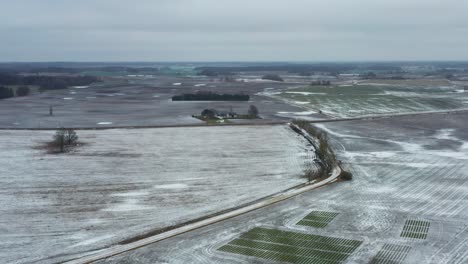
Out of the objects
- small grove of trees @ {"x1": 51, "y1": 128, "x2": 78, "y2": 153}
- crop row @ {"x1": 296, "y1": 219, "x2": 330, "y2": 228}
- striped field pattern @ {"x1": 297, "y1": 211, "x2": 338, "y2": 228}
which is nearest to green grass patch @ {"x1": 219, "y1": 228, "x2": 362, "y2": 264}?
crop row @ {"x1": 296, "y1": 219, "x2": 330, "y2": 228}

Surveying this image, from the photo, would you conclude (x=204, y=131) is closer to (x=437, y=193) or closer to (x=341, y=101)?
(x=437, y=193)

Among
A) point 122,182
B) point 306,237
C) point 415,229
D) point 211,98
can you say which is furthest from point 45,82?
point 415,229

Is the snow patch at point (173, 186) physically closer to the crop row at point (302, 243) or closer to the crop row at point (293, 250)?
the crop row at point (302, 243)

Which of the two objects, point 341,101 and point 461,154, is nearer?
point 461,154

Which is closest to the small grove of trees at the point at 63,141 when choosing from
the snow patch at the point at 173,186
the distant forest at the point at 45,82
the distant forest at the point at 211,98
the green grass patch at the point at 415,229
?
the snow patch at the point at 173,186

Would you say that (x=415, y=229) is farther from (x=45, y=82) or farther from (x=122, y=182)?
(x=45, y=82)

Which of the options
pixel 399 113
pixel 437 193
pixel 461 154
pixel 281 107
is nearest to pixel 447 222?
pixel 437 193

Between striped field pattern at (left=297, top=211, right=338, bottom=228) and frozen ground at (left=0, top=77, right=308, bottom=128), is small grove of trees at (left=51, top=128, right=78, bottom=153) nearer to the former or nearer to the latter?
frozen ground at (left=0, top=77, right=308, bottom=128)
